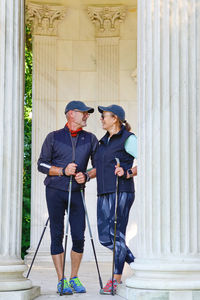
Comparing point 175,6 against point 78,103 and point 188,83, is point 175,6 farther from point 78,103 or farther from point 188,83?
point 78,103

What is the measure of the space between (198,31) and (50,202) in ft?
12.5

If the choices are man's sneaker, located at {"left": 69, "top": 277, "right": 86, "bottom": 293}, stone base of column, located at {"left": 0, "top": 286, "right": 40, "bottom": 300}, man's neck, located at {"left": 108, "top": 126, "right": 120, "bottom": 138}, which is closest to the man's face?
man's neck, located at {"left": 108, "top": 126, "right": 120, "bottom": 138}

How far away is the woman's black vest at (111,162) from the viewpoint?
11711 mm

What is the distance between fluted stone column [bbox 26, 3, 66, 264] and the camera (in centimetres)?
2011

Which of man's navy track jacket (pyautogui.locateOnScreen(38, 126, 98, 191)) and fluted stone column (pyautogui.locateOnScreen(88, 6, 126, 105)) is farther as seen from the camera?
fluted stone column (pyautogui.locateOnScreen(88, 6, 126, 105))

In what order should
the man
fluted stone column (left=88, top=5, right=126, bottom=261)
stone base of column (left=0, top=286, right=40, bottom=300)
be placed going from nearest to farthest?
1. stone base of column (left=0, top=286, right=40, bottom=300)
2. the man
3. fluted stone column (left=88, top=5, right=126, bottom=261)

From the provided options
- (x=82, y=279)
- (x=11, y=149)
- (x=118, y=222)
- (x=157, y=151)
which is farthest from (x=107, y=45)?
(x=157, y=151)

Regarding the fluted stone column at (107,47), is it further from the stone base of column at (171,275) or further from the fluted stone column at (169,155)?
the stone base of column at (171,275)

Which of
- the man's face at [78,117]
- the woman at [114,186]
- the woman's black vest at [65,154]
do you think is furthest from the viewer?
the man's face at [78,117]

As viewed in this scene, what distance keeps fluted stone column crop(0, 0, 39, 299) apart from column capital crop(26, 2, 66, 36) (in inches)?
371

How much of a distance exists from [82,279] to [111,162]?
3632 mm

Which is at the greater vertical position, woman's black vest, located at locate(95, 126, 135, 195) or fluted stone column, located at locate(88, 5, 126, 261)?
fluted stone column, located at locate(88, 5, 126, 261)

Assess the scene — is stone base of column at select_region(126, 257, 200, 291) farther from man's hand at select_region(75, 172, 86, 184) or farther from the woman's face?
the woman's face

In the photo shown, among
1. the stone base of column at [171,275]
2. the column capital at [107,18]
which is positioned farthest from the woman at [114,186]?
the column capital at [107,18]
